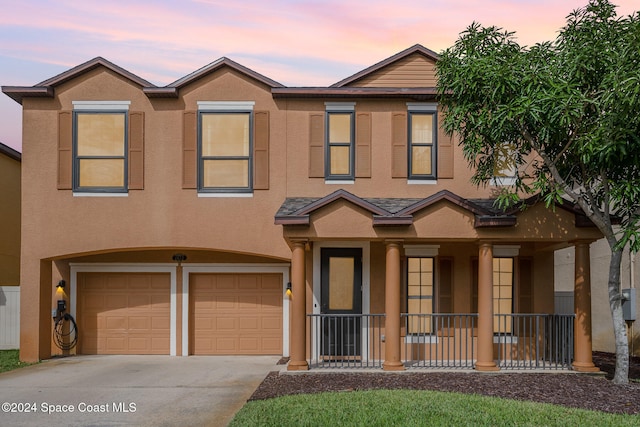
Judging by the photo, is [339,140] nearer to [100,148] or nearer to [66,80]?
[100,148]

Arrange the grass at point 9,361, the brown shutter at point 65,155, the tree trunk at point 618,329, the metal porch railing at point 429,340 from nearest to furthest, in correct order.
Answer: the tree trunk at point 618,329
the metal porch railing at point 429,340
the grass at point 9,361
the brown shutter at point 65,155

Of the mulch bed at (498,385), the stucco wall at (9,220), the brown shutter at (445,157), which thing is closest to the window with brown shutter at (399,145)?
the brown shutter at (445,157)

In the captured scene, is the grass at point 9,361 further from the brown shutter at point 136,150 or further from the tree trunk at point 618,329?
the tree trunk at point 618,329

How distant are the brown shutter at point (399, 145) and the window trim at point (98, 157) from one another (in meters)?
6.16

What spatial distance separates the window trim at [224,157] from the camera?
15.2 meters

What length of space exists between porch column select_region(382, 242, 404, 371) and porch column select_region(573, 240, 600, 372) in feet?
11.7

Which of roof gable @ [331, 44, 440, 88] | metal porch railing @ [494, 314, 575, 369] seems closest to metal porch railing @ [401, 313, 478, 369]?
metal porch railing @ [494, 314, 575, 369]

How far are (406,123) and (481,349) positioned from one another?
5403 millimetres

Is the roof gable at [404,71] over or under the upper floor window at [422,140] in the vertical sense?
over

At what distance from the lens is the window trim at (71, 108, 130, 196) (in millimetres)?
15312

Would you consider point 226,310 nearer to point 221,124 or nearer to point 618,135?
point 221,124

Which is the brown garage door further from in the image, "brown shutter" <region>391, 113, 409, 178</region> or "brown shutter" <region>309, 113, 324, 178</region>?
"brown shutter" <region>391, 113, 409, 178</region>

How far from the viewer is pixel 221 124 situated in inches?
605

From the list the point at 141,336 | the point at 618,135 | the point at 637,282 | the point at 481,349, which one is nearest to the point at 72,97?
the point at 141,336
